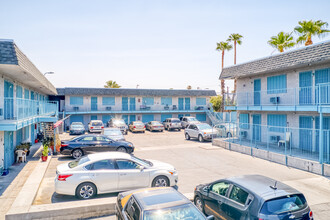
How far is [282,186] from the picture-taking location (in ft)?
19.9

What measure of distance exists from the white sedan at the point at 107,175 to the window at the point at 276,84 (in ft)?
40.1

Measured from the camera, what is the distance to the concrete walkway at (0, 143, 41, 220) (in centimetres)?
859

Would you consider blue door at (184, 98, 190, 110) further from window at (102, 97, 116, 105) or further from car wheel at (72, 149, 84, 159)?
car wheel at (72, 149, 84, 159)

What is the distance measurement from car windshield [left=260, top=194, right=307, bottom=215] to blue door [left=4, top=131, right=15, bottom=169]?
510 inches

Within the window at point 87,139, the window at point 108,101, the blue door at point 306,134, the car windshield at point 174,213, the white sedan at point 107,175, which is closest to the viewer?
the car windshield at point 174,213

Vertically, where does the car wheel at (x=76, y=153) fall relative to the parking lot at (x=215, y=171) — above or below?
above

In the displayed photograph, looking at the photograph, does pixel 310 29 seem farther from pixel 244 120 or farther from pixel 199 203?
pixel 199 203

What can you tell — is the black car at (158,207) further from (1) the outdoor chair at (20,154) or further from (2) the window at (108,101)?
(2) the window at (108,101)

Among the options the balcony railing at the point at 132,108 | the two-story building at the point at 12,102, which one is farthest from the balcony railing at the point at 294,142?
the balcony railing at the point at 132,108

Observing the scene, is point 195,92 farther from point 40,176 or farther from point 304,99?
point 40,176

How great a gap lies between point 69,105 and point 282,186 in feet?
114

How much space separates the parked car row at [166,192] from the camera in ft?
17.0

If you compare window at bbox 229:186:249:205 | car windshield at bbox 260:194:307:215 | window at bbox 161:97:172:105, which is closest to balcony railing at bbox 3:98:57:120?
window at bbox 229:186:249:205

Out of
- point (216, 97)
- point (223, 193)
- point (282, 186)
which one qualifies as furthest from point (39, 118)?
point (216, 97)
